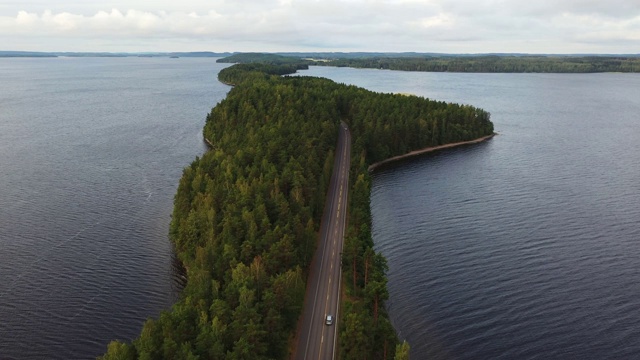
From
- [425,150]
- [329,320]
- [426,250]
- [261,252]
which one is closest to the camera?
[329,320]

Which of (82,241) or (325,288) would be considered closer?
(325,288)

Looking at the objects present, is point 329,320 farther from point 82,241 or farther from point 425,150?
point 425,150

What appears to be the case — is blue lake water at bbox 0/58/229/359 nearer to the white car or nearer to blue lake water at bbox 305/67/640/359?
the white car

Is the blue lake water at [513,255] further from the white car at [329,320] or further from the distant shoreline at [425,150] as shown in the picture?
the white car at [329,320]

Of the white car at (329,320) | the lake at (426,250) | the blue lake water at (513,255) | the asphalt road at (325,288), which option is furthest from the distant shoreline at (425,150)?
the white car at (329,320)

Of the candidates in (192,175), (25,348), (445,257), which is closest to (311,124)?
(192,175)

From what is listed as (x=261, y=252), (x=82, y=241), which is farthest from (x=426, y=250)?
(x=82, y=241)

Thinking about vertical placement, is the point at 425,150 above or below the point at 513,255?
above
